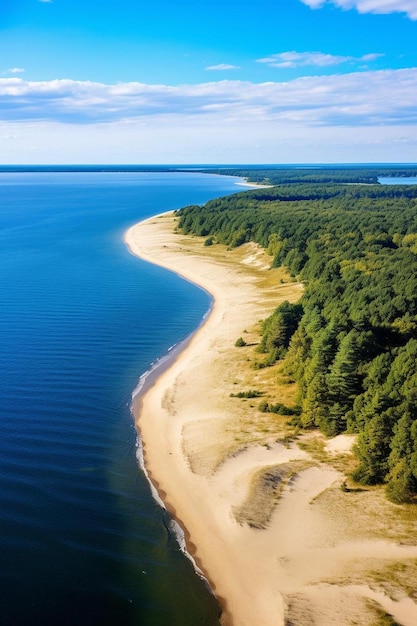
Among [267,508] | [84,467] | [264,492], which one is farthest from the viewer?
[84,467]

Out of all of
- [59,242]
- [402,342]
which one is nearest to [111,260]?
[59,242]

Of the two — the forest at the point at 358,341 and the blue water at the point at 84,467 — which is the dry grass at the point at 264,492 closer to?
the forest at the point at 358,341

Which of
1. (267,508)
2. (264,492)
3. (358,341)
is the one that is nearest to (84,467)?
(264,492)

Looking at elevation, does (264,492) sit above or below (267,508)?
above

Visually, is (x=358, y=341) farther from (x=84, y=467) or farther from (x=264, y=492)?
(x=84, y=467)

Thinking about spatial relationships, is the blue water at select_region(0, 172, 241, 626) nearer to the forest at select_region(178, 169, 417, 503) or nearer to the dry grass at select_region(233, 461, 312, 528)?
the dry grass at select_region(233, 461, 312, 528)

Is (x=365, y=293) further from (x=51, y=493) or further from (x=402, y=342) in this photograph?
(x=51, y=493)
